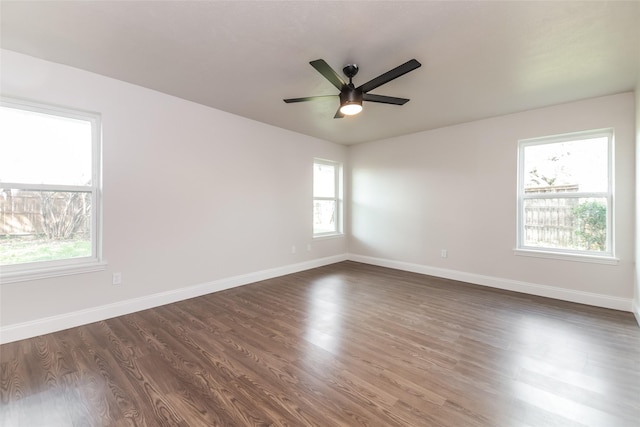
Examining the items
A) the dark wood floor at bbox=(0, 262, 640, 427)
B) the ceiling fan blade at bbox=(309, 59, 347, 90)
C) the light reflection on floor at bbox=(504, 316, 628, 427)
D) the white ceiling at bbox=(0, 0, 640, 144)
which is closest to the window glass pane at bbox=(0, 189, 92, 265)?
the dark wood floor at bbox=(0, 262, 640, 427)

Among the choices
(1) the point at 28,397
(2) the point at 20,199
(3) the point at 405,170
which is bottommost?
(1) the point at 28,397

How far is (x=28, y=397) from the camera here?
5.46 feet

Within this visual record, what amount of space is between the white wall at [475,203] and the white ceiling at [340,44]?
1.80ft

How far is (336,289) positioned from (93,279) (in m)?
2.86

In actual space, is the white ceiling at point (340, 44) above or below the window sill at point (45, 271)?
above

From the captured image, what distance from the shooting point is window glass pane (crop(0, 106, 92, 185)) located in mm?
2418

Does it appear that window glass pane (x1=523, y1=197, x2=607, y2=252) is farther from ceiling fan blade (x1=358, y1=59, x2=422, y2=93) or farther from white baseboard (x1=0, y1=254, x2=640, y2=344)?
ceiling fan blade (x1=358, y1=59, x2=422, y2=93)

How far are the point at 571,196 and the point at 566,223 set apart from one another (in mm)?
364

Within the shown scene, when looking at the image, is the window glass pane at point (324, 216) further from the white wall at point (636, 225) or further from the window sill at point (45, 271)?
the white wall at point (636, 225)

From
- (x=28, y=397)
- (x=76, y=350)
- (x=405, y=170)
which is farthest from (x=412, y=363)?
(x=405, y=170)

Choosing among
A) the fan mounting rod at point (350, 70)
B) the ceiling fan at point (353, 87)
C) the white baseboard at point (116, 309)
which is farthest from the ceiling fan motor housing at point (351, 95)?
the white baseboard at point (116, 309)

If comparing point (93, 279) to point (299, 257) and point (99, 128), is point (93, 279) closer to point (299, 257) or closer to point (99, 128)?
point (99, 128)

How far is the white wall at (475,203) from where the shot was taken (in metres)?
3.14

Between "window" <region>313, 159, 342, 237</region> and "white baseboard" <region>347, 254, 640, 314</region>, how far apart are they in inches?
53.0
